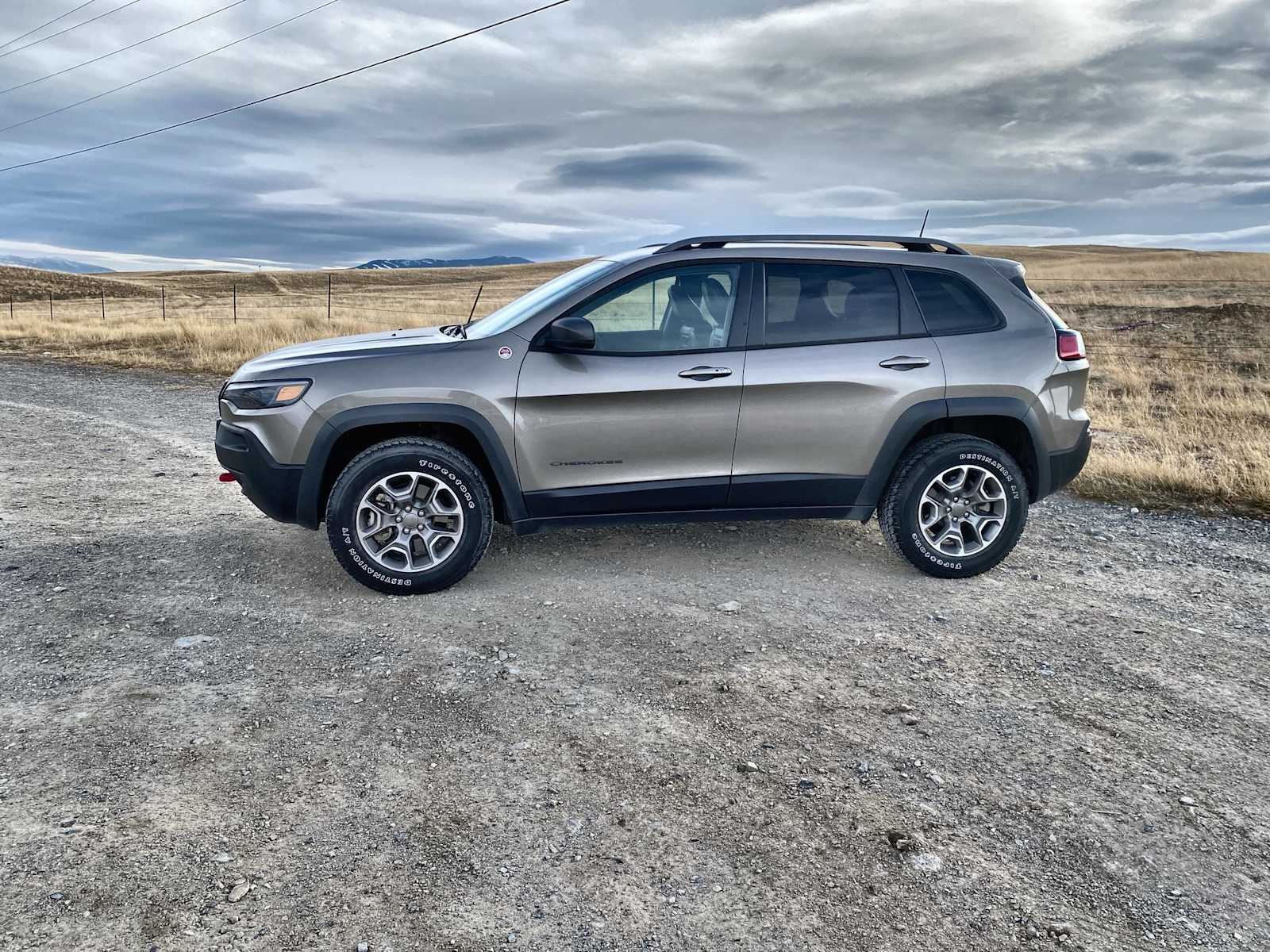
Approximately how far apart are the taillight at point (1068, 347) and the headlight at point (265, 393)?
399 centimetres

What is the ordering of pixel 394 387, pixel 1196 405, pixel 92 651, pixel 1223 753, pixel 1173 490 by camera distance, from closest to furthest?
pixel 1223 753 < pixel 92 651 < pixel 394 387 < pixel 1173 490 < pixel 1196 405

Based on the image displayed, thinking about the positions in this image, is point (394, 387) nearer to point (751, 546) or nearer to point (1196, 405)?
point (751, 546)

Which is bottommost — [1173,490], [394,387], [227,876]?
[227,876]

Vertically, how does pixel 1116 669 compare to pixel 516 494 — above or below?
below

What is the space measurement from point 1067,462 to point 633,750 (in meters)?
3.22

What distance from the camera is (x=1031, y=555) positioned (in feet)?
18.2

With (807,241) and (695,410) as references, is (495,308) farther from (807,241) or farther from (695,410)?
(695,410)

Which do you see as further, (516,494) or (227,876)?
(516,494)

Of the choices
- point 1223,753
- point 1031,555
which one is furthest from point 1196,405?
point 1223,753

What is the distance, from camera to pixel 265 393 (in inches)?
180

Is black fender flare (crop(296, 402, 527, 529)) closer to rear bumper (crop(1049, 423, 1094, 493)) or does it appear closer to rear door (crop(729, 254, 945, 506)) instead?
rear door (crop(729, 254, 945, 506))

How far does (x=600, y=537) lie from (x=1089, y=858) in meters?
3.53

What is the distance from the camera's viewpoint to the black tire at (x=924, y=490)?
4914 millimetres

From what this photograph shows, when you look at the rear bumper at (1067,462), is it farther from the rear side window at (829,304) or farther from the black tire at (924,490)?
the rear side window at (829,304)
